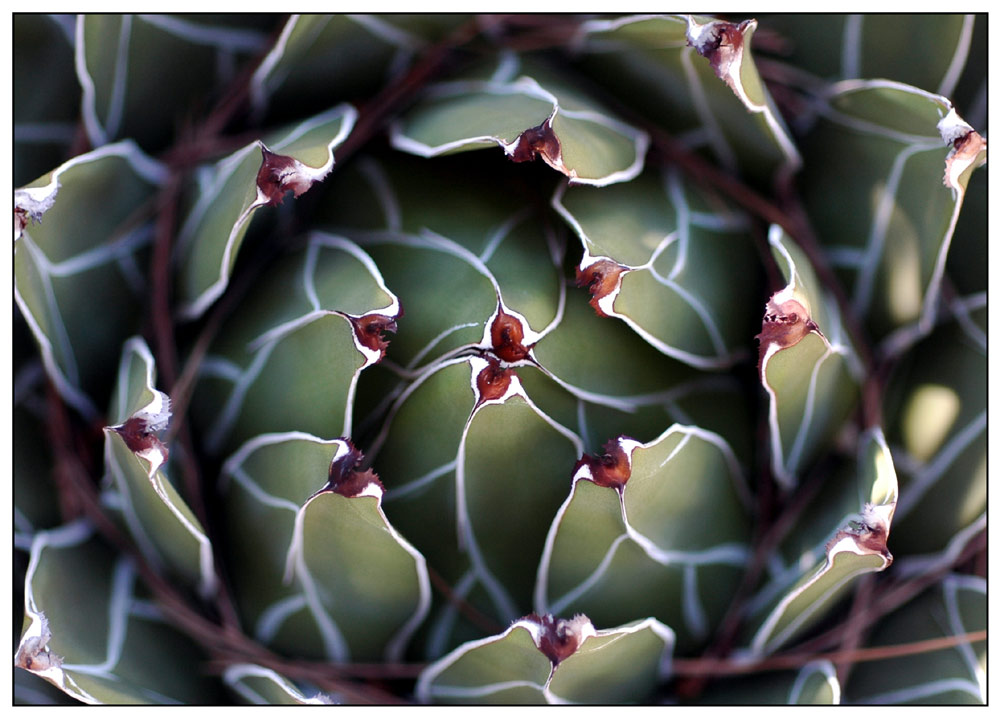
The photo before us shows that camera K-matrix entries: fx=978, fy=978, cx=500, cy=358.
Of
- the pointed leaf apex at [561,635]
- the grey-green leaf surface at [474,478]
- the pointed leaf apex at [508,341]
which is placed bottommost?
the pointed leaf apex at [561,635]

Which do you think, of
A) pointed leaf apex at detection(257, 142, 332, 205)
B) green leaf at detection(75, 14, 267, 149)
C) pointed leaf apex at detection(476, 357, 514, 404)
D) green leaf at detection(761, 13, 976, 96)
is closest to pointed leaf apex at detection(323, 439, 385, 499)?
pointed leaf apex at detection(476, 357, 514, 404)

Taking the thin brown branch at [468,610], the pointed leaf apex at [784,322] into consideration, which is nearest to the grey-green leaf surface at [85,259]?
the thin brown branch at [468,610]

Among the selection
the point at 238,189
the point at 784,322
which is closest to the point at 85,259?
the point at 238,189

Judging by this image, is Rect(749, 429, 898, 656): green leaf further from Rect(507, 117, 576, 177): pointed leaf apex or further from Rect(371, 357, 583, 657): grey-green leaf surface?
Rect(507, 117, 576, 177): pointed leaf apex

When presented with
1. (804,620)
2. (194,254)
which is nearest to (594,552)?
(804,620)

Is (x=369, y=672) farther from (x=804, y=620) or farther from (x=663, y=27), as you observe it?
(x=663, y=27)

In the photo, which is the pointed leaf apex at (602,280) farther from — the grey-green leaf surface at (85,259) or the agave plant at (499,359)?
the grey-green leaf surface at (85,259)
